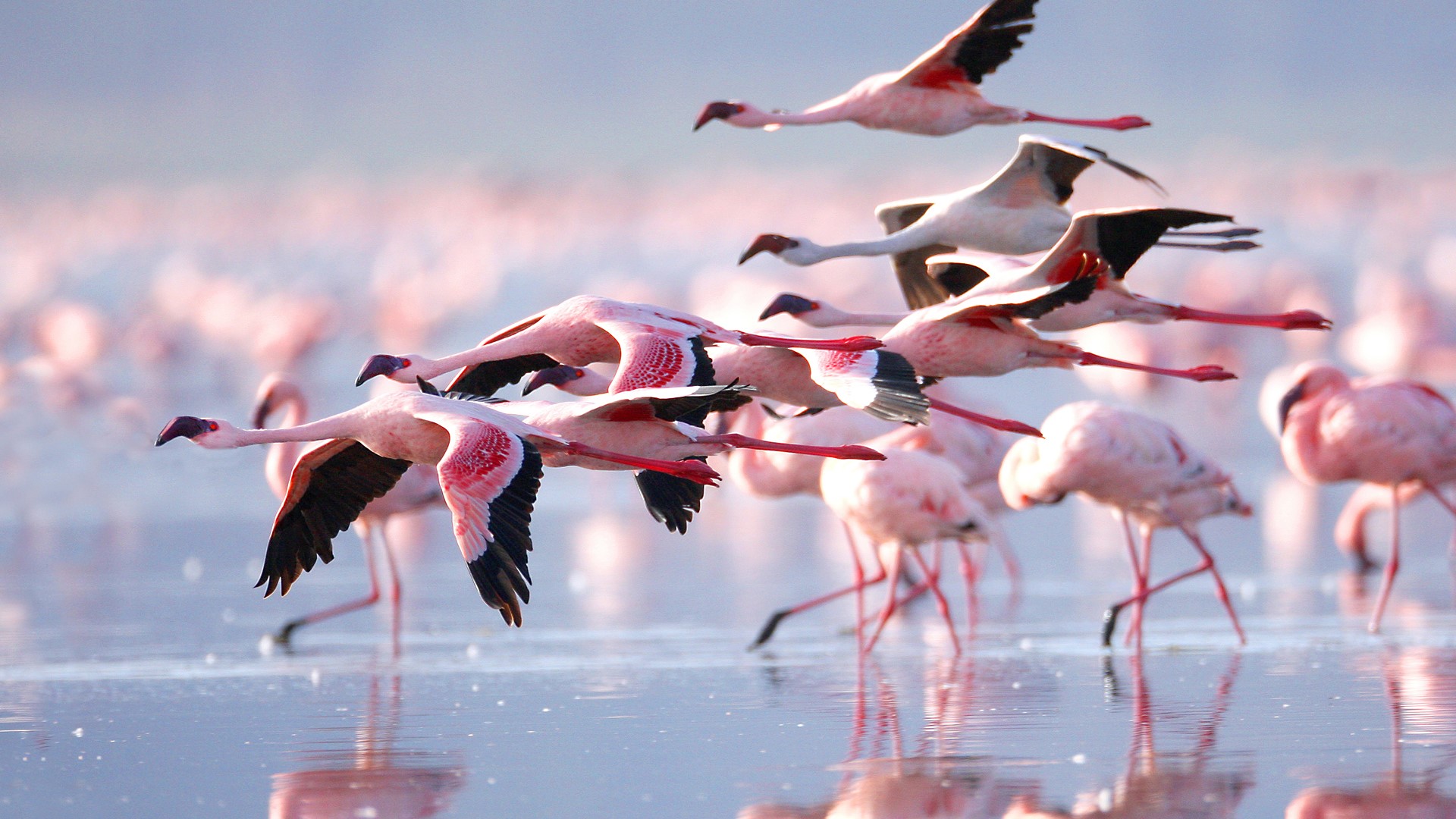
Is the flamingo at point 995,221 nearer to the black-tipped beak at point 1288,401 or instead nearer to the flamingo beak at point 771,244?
the flamingo beak at point 771,244

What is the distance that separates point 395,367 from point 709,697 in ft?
5.29

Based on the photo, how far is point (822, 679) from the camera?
27.1ft

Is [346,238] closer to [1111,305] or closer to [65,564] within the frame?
[65,564]

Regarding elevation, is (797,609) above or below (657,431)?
below

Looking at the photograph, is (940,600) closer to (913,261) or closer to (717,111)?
(913,261)

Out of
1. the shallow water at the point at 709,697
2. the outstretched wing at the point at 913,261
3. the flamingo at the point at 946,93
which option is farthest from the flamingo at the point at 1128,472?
the flamingo at the point at 946,93

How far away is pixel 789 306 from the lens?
315 inches

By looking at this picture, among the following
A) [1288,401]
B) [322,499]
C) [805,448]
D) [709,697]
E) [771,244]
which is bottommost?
[709,697]

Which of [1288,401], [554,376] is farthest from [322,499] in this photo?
[1288,401]

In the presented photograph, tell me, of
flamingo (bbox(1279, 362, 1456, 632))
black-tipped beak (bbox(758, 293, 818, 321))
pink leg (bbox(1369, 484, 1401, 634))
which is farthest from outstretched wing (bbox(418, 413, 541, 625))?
flamingo (bbox(1279, 362, 1456, 632))

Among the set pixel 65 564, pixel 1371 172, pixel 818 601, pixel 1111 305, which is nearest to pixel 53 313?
pixel 65 564

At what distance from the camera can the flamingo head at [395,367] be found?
718cm

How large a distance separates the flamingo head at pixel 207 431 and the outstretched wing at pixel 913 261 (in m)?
2.66

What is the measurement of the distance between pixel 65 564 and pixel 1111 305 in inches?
302
